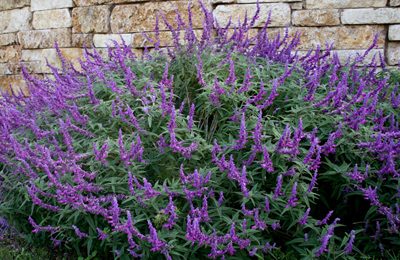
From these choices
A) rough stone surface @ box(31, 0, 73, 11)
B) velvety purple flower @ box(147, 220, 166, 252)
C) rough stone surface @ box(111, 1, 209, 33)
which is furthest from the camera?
rough stone surface @ box(31, 0, 73, 11)

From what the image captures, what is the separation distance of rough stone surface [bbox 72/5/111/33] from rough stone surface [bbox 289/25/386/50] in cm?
232

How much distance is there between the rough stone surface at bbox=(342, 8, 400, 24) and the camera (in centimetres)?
500

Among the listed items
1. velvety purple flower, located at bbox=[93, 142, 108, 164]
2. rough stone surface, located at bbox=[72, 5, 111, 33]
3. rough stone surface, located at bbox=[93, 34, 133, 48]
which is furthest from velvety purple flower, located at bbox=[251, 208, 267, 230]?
rough stone surface, located at bbox=[72, 5, 111, 33]

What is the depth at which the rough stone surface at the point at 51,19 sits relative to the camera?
6.81 metres

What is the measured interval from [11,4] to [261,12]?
3858mm

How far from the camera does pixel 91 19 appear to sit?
6.54m

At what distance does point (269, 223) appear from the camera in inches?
105

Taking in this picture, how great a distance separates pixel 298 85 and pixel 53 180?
1.70m

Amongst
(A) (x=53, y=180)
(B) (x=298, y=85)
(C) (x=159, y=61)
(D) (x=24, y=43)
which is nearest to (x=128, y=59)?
(C) (x=159, y=61)

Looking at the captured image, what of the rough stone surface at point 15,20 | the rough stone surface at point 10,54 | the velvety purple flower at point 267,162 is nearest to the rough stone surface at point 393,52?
the velvety purple flower at point 267,162

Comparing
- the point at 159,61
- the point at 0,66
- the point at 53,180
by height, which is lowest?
the point at 0,66

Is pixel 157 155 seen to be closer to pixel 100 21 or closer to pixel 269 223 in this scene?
pixel 269 223

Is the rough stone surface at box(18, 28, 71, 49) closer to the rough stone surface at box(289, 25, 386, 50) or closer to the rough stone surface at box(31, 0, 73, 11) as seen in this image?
the rough stone surface at box(31, 0, 73, 11)

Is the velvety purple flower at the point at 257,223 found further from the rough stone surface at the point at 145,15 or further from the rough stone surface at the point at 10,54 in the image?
the rough stone surface at the point at 10,54
